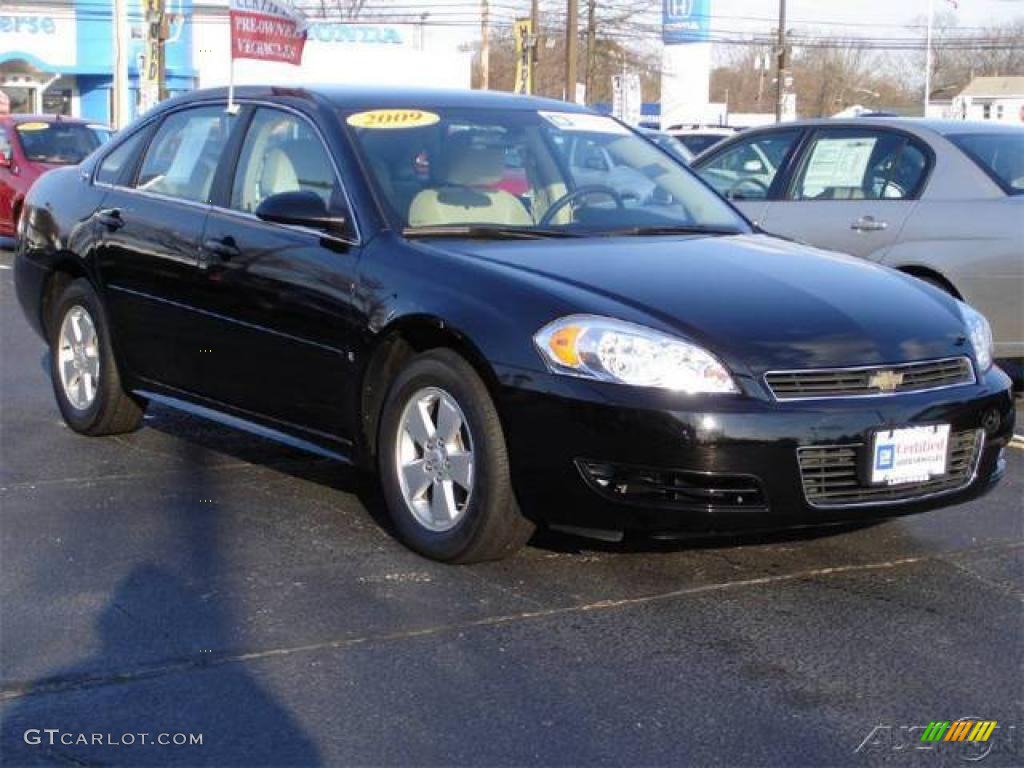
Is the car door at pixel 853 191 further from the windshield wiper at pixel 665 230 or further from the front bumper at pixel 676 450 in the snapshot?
the front bumper at pixel 676 450

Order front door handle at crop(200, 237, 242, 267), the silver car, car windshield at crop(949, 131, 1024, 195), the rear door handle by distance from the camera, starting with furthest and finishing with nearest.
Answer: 1. car windshield at crop(949, 131, 1024, 195)
2. the silver car
3. the rear door handle
4. front door handle at crop(200, 237, 242, 267)

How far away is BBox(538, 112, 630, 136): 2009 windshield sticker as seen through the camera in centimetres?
633

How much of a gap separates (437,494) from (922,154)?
4504 millimetres

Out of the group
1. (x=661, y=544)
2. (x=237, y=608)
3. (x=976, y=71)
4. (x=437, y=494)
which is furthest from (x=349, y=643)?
(x=976, y=71)

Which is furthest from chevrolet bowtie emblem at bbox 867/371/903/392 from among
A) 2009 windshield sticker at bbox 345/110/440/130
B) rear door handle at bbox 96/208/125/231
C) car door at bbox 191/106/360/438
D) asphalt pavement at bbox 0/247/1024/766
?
rear door handle at bbox 96/208/125/231

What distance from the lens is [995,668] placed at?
4.26 m

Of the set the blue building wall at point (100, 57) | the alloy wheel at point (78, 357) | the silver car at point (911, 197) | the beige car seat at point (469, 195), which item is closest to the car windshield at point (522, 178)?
the beige car seat at point (469, 195)

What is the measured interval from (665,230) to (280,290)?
1.48m

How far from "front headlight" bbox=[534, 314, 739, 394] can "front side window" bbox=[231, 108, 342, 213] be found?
4.62 feet

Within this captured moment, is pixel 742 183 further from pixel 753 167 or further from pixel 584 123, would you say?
pixel 584 123

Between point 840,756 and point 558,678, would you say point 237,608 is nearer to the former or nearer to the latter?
point 558,678

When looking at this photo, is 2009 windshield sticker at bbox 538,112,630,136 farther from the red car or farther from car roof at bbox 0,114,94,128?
car roof at bbox 0,114,94,128

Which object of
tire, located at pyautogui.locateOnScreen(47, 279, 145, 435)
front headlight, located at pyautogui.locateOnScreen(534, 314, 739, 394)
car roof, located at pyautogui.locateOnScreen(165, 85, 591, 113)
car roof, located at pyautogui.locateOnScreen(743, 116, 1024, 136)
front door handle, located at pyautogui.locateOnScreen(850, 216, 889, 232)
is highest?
car roof, located at pyautogui.locateOnScreen(165, 85, 591, 113)

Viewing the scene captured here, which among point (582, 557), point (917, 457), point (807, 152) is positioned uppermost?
point (807, 152)
